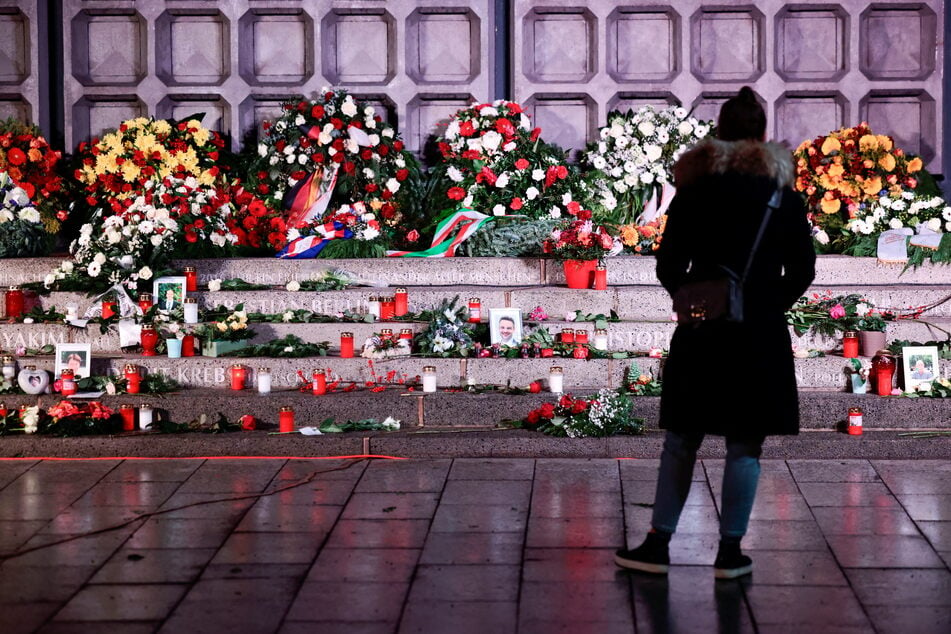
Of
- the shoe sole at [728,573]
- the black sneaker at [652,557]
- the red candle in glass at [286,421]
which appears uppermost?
the red candle in glass at [286,421]

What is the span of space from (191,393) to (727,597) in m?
3.88

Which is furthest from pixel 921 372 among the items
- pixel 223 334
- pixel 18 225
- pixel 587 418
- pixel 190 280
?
pixel 18 225

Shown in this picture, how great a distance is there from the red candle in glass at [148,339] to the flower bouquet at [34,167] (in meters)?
2.47

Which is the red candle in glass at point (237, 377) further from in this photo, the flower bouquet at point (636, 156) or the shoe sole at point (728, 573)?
the shoe sole at point (728, 573)

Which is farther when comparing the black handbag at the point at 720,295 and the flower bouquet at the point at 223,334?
the flower bouquet at the point at 223,334

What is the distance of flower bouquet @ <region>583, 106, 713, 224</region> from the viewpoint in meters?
9.47

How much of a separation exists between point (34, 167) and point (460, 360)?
4328mm

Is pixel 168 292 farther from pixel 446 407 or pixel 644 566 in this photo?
pixel 644 566

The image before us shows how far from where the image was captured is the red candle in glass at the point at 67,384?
707 centimetres

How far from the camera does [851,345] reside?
23.7ft

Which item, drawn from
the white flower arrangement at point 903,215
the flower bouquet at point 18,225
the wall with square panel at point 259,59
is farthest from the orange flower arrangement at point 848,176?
the flower bouquet at point 18,225

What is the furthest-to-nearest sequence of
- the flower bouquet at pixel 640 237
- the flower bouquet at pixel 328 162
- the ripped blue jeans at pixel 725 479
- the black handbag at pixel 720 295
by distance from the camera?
the flower bouquet at pixel 328 162, the flower bouquet at pixel 640 237, the ripped blue jeans at pixel 725 479, the black handbag at pixel 720 295

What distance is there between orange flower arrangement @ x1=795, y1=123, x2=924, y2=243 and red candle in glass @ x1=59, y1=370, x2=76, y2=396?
5.39 metres

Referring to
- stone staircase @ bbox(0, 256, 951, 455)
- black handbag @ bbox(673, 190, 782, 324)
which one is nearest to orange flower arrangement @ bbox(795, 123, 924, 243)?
stone staircase @ bbox(0, 256, 951, 455)
